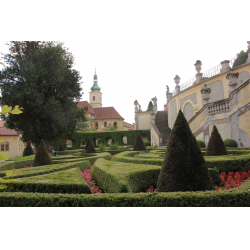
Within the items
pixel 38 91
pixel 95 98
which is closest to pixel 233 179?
pixel 38 91

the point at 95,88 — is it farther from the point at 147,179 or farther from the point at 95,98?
the point at 147,179

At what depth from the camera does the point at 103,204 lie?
327cm

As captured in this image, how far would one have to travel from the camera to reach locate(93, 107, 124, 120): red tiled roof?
64525mm

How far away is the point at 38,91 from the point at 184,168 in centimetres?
1723

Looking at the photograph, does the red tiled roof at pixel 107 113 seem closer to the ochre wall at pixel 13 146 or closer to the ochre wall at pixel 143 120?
the ochre wall at pixel 143 120

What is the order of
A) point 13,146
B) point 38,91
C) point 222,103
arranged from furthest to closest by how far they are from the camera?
point 13,146 → point 38,91 → point 222,103

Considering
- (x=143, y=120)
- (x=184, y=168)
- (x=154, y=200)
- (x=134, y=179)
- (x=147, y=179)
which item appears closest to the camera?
(x=154, y=200)

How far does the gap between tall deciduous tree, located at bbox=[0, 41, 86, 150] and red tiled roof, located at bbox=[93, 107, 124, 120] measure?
44.4 m

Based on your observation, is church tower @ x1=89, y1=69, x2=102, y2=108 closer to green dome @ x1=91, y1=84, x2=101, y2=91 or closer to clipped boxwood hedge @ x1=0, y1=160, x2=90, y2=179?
green dome @ x1=91, y1=84, x2=101, y2=91

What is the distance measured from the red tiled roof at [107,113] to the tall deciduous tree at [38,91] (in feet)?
146

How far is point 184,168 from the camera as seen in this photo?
433 cm
